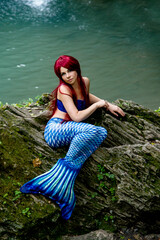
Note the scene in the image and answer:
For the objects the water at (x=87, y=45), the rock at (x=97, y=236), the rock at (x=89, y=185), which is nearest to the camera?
the rock at (x=89, y=185)

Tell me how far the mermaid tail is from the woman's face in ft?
4.42

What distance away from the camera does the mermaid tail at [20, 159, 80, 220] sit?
3629 mm

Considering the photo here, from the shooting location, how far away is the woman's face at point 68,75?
418cm

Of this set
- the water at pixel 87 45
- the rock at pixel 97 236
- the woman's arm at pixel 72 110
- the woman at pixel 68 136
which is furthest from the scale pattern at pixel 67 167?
the water at pixel 87 45

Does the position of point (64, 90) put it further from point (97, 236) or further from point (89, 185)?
point (97, 236)

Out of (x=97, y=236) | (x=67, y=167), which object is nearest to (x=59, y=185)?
(x=67, y=167)

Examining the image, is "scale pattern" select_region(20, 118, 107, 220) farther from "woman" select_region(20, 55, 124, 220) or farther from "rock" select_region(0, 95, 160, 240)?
"rock" select_region(0, 95, 160, 240)

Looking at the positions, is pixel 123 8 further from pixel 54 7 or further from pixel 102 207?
pixel 102 207

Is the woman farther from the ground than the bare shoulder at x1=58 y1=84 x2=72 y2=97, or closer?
closer

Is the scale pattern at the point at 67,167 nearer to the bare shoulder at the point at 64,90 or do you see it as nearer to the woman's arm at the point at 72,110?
the woman's arm at the point at 72,110

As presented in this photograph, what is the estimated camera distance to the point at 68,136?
3.94 m

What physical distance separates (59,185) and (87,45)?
13904 mm

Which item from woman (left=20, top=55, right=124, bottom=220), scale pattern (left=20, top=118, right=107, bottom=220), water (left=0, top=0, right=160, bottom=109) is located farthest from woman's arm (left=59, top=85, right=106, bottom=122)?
water (left=0, top=0, right=160, bottom=109)

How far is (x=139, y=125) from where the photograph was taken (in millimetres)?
5051
